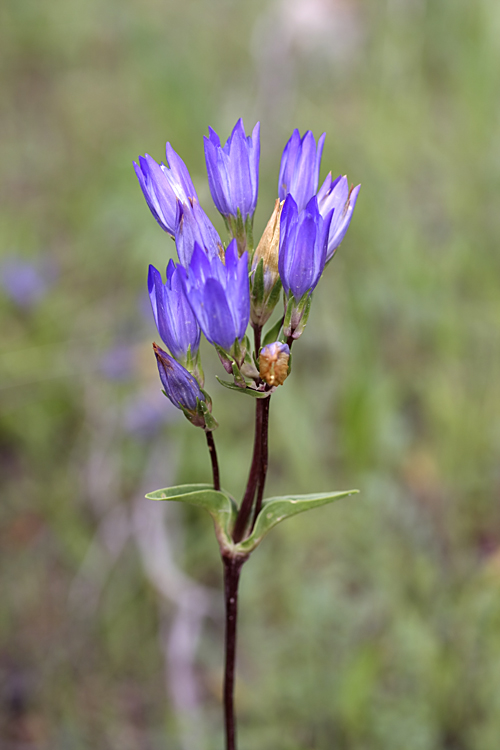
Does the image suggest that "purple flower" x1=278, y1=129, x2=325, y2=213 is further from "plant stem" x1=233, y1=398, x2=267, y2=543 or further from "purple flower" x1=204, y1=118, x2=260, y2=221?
"plant stem" x1=233, y1=398, x2=267, y2=543

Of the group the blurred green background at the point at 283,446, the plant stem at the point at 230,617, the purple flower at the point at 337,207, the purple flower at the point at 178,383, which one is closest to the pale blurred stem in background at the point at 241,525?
the plant stem at the point at 230,617

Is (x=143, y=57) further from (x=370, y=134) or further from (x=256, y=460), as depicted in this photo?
(x=256, y=460)

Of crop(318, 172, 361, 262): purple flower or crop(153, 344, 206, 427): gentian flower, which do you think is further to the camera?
crop(318, 172, 361, 262): purple flower

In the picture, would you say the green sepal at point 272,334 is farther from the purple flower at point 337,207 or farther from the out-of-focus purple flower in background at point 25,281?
the out-of-focus purple flower in background at point 25,281

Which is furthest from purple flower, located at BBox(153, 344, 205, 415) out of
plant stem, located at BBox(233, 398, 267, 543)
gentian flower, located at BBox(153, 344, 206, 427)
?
plant stem, located at BBox(233, 398, 267, 543)

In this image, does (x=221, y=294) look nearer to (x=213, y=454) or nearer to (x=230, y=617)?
(x=213, y=454)

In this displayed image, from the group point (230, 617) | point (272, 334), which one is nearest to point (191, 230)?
point (272, 334)
